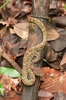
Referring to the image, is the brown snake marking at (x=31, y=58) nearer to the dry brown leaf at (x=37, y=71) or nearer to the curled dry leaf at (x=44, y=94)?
the dry brown leaf at (x=37, y=71)

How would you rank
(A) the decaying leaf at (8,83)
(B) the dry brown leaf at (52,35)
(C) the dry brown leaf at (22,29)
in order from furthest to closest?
(C) the dry brown leaf at (22,29)
(B) the dry brown leaf at (52,35)
(A) the decaying leaf at (8,83)

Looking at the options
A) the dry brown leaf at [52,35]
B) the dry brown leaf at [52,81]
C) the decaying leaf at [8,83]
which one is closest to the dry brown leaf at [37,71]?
the dry brown leaf at [52,81]

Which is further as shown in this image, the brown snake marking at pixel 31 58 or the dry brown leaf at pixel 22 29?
the dry brown leaf at pixel 22 29

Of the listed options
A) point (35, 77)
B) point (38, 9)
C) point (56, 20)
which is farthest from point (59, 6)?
point (35, 77)

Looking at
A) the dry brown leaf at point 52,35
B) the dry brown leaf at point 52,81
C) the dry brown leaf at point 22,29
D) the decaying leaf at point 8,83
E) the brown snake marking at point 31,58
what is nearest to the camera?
the brown snake marking at point 31,58

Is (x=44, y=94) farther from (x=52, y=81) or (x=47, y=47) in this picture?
(x=47, y=47)

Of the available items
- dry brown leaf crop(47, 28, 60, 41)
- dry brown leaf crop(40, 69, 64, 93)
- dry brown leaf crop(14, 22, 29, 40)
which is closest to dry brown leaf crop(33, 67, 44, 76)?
dry brown leaf crop(40, 69, 64, 93)

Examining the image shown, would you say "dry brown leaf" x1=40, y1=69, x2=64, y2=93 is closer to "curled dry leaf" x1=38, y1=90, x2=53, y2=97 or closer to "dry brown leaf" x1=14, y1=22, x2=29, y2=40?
"curled dry leaf" x1=38, y1=90, x2=53, y2=97

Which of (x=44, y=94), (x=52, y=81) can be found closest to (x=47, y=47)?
(x=52, y=81)

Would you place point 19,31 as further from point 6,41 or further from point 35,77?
point 35,77
